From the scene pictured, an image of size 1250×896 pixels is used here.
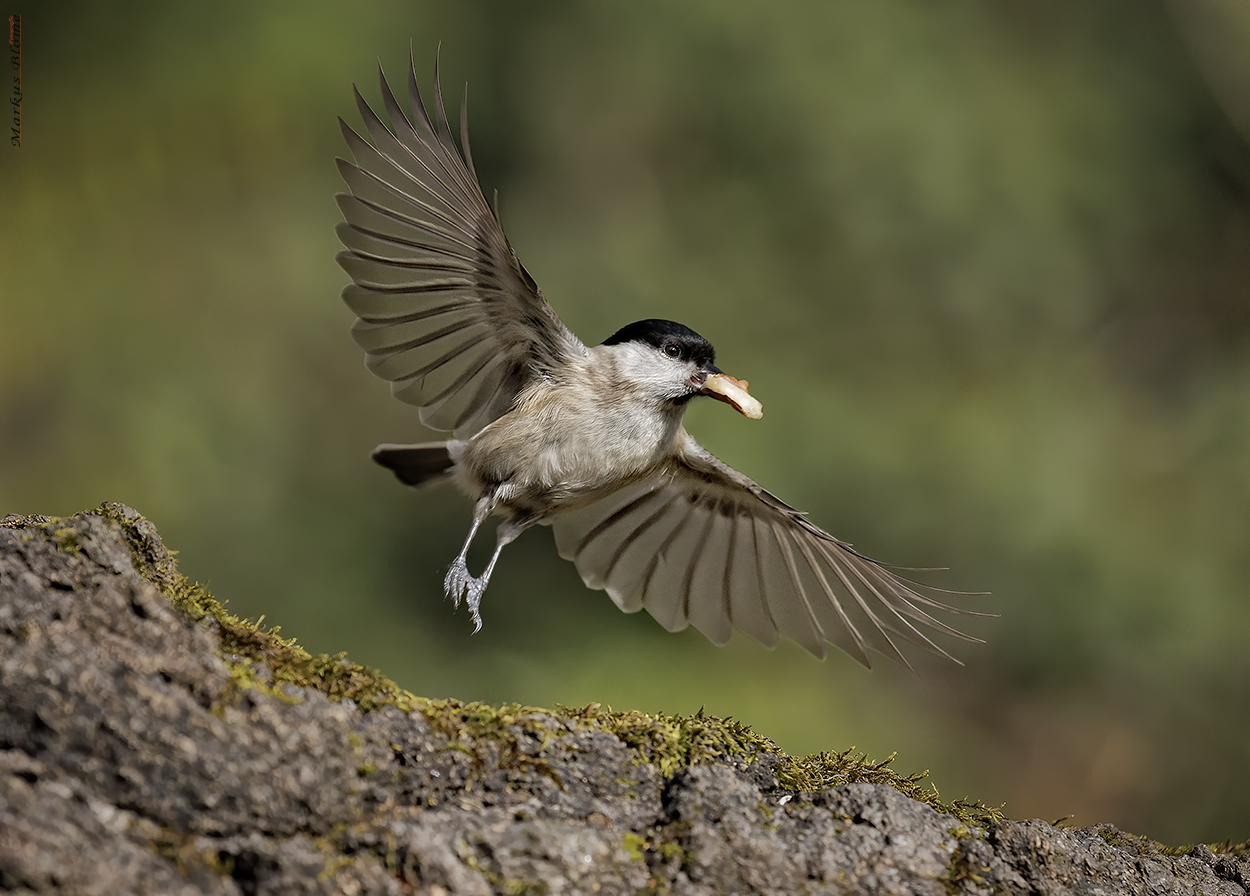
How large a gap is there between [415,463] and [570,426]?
857 millimetres

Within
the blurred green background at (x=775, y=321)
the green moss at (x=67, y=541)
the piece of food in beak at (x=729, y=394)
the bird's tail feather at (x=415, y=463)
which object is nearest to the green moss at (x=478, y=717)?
Answer: the green moss at (x=67, y=541)

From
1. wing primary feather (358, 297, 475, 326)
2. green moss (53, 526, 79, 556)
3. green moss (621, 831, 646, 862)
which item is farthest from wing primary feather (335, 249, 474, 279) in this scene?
green moss (621, 831, 646, 862)

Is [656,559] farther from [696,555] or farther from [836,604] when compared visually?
[836,604]

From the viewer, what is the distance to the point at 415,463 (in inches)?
137

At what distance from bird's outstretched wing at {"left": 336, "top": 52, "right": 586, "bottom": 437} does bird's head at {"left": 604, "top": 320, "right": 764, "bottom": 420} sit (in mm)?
197

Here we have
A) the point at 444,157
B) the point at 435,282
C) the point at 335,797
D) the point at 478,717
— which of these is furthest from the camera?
the point at 435,282

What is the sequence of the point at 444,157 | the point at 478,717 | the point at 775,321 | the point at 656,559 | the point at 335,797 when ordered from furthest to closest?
the point at 775,321, the point at 656,559, the point at 444,157, the point at 478,717, the point at 335,797

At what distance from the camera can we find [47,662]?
1395 mm

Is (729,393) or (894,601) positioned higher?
(729,393)

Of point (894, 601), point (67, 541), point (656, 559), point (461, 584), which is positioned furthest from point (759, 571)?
point (67, 541)

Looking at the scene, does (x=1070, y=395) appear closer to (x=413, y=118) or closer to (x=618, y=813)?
(x=413, y=118)

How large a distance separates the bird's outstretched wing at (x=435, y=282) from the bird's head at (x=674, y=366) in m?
0.20

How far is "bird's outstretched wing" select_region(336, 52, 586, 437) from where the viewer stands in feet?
8.50

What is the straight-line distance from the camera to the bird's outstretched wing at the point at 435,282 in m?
2.59
